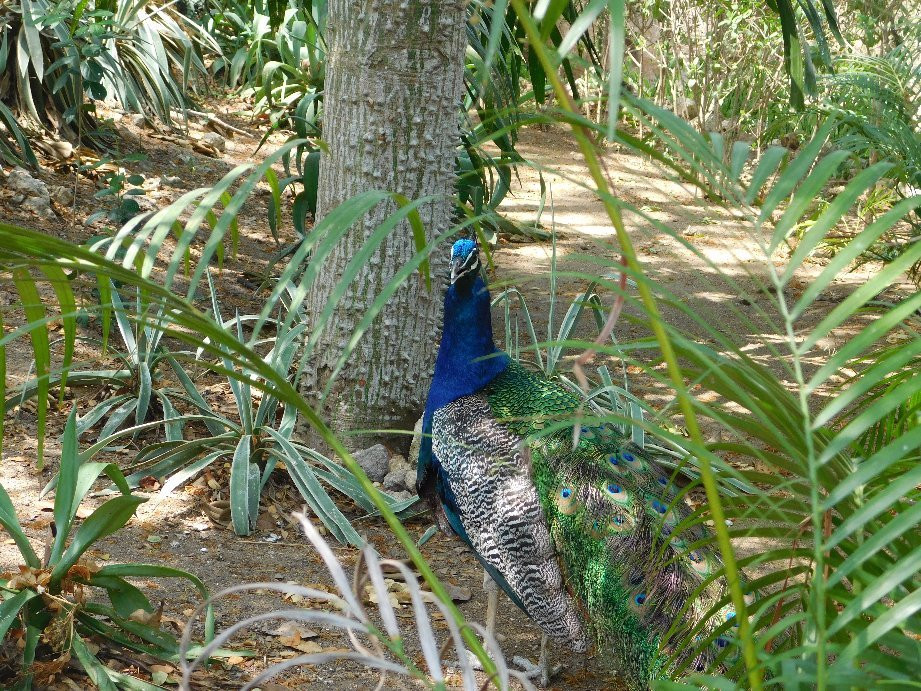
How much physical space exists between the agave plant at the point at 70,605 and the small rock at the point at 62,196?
12.0ft

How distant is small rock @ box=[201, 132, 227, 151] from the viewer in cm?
786

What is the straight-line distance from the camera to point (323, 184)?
386 centimetres

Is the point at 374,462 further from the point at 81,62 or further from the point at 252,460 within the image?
the point at 81,62

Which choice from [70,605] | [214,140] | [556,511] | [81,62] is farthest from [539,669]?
[214,140]

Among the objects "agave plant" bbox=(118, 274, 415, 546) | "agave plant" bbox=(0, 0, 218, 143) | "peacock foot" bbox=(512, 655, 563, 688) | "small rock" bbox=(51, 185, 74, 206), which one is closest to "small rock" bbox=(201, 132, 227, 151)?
"agave plant" bbox=(0, 0, 218, 143)

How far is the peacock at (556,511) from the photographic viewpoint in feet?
8.70

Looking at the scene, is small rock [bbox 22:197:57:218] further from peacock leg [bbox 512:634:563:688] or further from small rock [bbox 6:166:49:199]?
peacock leg [bbox 512:634:563:688]

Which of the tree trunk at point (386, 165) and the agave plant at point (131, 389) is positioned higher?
the tree trunk at point (386, 165)

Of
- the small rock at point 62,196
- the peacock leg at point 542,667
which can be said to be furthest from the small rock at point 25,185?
the peacock leg at point 542,667

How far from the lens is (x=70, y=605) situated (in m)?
2.27

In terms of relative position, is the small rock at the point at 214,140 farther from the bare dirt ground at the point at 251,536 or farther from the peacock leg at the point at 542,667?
the peacock leg at the point at 542,667

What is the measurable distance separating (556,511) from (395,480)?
4.06ft

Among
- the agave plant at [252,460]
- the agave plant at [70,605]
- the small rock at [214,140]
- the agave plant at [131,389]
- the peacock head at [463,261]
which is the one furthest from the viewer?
the small rock at [214,140]

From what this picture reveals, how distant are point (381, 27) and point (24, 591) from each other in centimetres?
234
